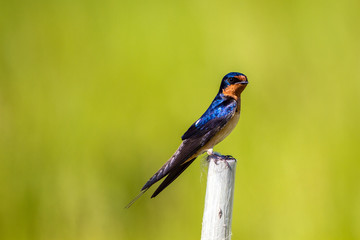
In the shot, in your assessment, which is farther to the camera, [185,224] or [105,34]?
[105,34]

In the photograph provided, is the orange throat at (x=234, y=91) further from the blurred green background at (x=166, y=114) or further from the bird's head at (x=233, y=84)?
the blurred green background at (x=166, y=114)

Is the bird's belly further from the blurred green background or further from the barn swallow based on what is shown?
the blurred green background

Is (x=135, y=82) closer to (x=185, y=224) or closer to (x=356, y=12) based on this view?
(x=185, y=224)

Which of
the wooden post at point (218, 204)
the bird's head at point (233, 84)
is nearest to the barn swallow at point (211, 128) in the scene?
the bird's head at point (233, 84)

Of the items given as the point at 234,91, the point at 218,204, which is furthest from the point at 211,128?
the point at 218,204

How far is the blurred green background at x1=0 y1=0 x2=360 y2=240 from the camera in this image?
255 centimetres

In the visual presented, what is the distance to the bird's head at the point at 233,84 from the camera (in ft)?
6.63

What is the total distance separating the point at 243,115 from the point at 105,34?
791 millimetres

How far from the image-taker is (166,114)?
8.74 feet

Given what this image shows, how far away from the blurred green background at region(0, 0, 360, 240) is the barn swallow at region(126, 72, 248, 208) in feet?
1.78

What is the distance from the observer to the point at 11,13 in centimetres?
280

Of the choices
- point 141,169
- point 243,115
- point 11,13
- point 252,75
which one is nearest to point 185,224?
point 141,169

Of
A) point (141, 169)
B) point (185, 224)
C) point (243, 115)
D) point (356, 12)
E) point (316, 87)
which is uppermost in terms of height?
point (356, 12)

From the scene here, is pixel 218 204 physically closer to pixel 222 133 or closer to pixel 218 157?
pixel 218 157
